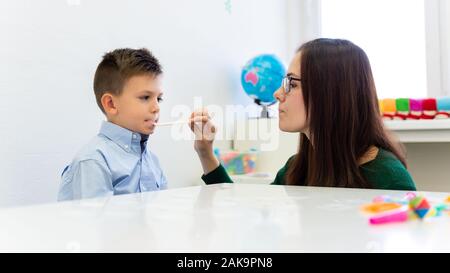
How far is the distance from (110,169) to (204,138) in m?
0.27

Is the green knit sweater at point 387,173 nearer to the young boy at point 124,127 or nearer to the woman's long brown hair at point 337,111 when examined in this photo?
the woman's long brown hair at point 337,111

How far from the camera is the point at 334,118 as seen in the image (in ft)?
3.45

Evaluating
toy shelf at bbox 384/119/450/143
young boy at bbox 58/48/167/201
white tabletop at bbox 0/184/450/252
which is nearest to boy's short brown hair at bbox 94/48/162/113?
young boy at bbox 58/48/167/201

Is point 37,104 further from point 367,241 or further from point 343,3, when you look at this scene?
point 343,3

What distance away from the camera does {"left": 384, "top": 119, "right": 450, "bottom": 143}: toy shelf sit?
5.06ft

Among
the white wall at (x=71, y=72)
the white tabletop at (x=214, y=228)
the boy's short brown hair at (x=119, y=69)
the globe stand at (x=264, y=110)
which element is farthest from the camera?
the globe stand at (x=264, y=110)

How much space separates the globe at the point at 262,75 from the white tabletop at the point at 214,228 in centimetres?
149

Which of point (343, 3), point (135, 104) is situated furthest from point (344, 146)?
point (343, 3)

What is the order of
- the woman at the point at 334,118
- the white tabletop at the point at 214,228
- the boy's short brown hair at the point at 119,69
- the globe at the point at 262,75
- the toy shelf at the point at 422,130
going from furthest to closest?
1. the globe at the point at 262,75
2. the toy shelf at the point at 422,130
3. the boy's short brown hair at the point at 119,69
4. the woman at the point at 334,118
5. the white tabletop at the point at 214,228

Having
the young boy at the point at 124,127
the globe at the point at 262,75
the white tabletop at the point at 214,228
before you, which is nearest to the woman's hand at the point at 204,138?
the young boy at the point at 124,127

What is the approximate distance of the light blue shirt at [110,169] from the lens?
1.02 meters

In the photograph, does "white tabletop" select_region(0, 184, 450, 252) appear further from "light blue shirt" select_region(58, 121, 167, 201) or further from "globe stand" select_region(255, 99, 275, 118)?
"globe stand" select_region(255, 99, 275, 118)

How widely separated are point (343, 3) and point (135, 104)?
5.30 ft

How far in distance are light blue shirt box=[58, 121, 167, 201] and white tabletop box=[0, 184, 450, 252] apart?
49cm
